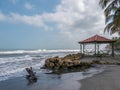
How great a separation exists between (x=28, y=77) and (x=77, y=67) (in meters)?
6.57

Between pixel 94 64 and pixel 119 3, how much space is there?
20.8ft

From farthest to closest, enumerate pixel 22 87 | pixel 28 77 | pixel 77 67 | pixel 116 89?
pixel 77 67 → pixel 28 77 → pixel 22 87 → pixel 116 89

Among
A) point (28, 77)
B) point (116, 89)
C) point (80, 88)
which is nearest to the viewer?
point (116, 89)

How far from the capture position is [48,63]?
21672 mm

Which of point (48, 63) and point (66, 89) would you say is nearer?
point (66, 89)

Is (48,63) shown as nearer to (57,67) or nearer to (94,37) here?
(57,67)

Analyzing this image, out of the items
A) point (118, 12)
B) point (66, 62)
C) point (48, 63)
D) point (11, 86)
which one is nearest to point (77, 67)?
point (66, 62)

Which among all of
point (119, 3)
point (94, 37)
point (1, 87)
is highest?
point (119, 3)

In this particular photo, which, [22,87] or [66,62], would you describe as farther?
[66,62]

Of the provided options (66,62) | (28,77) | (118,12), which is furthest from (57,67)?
(118,12)

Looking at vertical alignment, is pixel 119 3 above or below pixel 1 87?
above

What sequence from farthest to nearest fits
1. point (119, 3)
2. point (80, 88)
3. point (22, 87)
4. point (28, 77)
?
point (119, 3) → point (28, 77) → point (22, 87) → point (80, 88)

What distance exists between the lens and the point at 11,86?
1277 cm

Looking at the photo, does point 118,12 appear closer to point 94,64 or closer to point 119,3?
point 119,3
